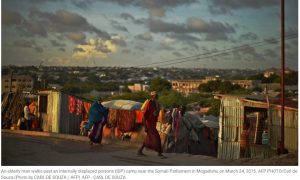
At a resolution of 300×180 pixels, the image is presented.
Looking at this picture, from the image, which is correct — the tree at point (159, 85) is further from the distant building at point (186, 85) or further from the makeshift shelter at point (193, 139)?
the makeshift shelter at point (193, 139)

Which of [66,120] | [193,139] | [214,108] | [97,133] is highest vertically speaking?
[214,108]

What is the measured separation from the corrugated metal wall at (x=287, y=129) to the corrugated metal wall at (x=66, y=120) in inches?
189

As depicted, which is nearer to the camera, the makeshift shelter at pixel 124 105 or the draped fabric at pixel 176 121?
the draped fabric at pixel 176 121

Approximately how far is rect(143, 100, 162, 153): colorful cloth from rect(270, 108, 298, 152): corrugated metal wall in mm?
2289

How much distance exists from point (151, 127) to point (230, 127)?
5.64ft

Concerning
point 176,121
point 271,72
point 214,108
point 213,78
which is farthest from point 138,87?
point 176,121

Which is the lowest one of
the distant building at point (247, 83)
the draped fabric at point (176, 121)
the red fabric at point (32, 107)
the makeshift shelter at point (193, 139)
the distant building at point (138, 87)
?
the makeshift shelter at point (193, 139)

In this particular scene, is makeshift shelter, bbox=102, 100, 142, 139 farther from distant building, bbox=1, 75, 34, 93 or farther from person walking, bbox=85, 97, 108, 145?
distant building, bbox=1, 75, 34, 93

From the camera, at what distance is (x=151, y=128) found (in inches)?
373

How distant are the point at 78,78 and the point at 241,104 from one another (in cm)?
708

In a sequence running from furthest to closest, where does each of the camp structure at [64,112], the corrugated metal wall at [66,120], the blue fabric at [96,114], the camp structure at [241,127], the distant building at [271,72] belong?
the distant building at [271,72] < the corrugated metal wall at [66,120] < the camp structure at [64,112] < the blue fabric at [96,114] < the camp structure at [241,127]

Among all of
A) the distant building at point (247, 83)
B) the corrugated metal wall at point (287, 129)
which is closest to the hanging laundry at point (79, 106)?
the corrugated metal wall at point (287, 129)

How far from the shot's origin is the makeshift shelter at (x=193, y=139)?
34.9 feet

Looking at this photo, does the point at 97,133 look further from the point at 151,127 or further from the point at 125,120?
the point at 151,127
